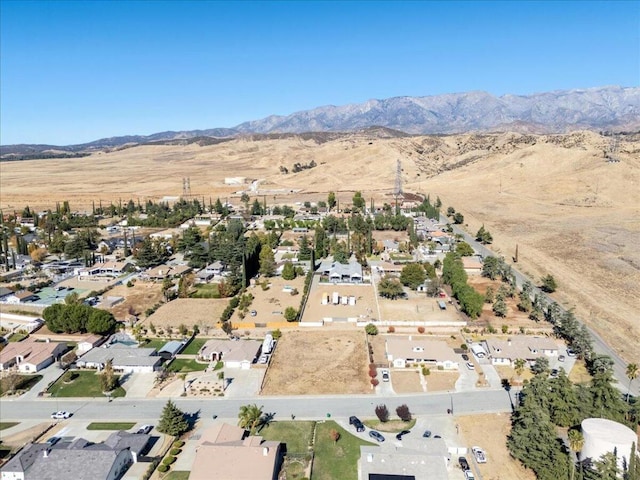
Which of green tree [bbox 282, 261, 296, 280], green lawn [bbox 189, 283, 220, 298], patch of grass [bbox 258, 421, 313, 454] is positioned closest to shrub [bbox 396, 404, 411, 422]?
patch of grass [bbox 258, 421, 313, 454]

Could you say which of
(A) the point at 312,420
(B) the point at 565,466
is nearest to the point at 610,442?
(B) the point at 565,466

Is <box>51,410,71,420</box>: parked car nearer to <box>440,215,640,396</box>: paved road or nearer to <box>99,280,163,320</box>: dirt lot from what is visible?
<box>99,280,163,320</box>: dirt lot

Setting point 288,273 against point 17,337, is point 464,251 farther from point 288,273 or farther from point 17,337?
point 17,337

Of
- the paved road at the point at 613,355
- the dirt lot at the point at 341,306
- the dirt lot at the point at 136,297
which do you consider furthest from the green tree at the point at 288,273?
the paved road at the point at 613,355

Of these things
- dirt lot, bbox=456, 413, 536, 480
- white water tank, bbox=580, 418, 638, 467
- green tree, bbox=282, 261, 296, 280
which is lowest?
dirt lot, bbox=456, 413, 536, 480

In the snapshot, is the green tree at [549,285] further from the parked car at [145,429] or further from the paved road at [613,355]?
the parked car at [145,429]

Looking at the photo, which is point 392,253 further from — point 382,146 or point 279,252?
point 382,146
